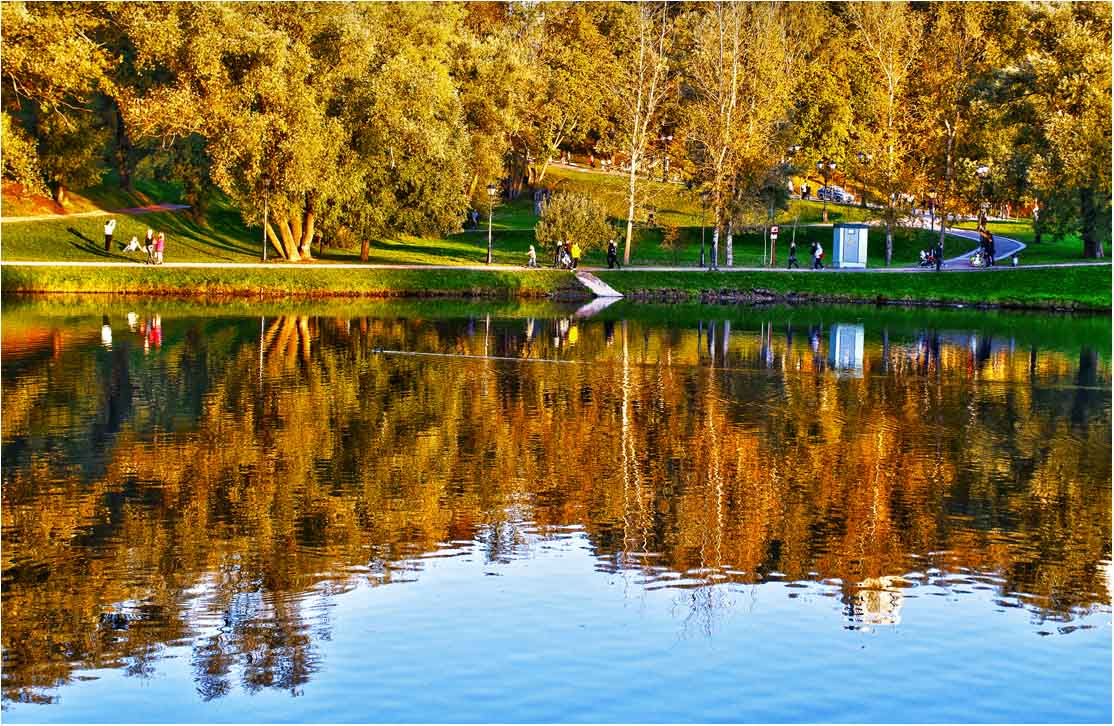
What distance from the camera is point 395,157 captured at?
246 feet

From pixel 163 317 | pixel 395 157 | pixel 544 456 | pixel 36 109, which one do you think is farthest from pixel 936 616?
pixel 36 109

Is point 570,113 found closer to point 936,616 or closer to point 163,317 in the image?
point 163,317

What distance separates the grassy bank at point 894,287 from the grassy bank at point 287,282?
4.77 meters

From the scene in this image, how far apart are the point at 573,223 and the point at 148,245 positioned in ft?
72.4

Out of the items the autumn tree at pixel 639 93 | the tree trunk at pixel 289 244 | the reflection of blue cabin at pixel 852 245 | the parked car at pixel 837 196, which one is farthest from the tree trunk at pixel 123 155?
the parked car at pixel 837 196

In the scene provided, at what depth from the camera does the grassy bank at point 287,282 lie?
221 ft

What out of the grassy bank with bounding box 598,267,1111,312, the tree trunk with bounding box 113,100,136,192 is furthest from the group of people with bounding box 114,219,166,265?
the grassy bank with bounding box 598,267,1111,312

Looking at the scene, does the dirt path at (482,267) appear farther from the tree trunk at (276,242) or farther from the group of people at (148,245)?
the tree trunk at (276,242)

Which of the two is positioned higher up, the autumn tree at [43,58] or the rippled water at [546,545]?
the autumn tree at [43,58]

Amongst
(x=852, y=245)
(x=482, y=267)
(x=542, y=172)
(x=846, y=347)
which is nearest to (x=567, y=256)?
(x=482, y=267)

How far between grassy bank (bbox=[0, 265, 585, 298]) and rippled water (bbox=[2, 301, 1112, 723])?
28610 millimetres

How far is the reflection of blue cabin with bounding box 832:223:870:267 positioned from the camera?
256 ft

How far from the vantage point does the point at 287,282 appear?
69.8 meters

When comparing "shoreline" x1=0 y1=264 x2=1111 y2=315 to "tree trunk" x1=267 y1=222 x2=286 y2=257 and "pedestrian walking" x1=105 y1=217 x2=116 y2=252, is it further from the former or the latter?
"pedestrian walking" x1=105 y1=217 x2=116 y2=252
